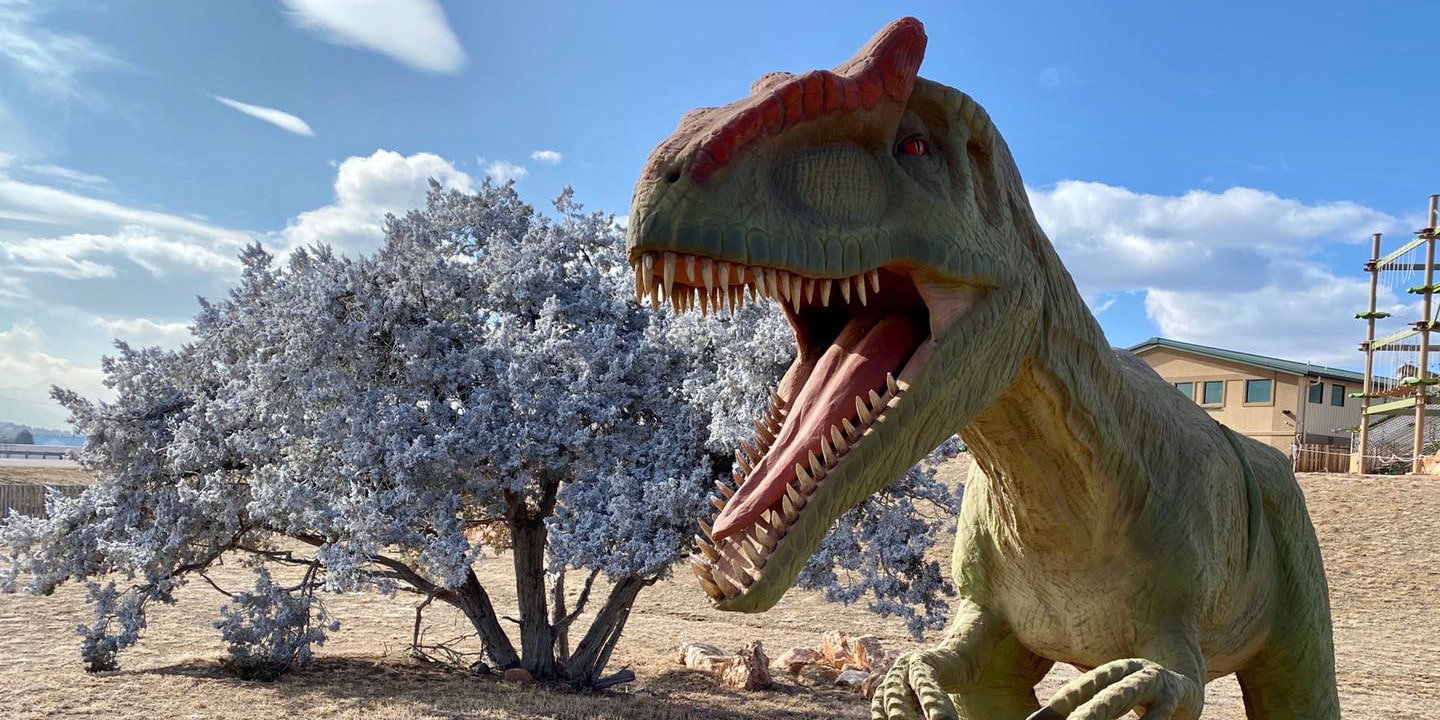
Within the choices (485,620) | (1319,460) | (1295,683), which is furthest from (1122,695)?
(1319,460)

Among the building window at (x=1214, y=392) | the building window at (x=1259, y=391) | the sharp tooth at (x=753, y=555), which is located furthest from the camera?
the building window at (x=1214, y=392)

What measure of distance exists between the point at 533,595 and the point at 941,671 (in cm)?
636

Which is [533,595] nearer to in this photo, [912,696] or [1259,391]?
[912,696]

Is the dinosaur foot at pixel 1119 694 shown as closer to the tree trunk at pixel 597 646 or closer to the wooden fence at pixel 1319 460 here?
the tree trunk at pixel 597 646

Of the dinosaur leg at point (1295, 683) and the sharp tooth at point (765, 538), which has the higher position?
the sharp tooth at point (765, 538)

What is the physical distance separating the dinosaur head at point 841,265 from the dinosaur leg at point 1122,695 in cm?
50

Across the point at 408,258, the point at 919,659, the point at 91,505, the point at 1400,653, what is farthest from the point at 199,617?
the point at 1400,653

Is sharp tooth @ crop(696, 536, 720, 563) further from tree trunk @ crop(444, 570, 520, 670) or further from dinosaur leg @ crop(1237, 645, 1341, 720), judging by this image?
tree trunk @ crop(444, 570, 520, 670)

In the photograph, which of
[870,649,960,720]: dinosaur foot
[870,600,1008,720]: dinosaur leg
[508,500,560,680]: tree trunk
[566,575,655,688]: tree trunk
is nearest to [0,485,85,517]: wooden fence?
[508,500,560,680]: tree trunk

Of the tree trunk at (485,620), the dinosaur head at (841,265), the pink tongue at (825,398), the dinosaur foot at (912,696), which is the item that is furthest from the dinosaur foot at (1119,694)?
the tree trunk at (485,620)

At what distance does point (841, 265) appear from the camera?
147 cm

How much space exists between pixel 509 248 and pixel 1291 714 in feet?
19.7

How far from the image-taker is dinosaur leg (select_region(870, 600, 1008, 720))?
72.7 inches

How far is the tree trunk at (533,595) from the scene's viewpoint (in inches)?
313
